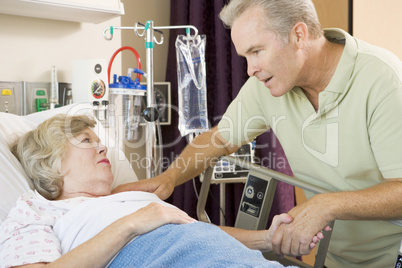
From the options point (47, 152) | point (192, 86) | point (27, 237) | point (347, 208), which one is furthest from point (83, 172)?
point (192, 86)

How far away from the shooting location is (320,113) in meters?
1.63

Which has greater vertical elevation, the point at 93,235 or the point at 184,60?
the point at 184,60

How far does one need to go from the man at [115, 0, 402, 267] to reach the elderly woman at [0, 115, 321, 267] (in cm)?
21

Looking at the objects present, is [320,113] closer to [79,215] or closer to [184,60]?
[79,215]

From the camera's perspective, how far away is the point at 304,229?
137 cm

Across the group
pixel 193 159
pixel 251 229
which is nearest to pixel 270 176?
pixel 251 229

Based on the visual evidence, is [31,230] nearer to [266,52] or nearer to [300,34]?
[266,52]

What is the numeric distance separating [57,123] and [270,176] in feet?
2.57

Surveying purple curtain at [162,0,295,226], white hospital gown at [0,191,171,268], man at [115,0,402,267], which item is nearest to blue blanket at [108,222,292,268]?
white hospital gown at [0,191,171,268]

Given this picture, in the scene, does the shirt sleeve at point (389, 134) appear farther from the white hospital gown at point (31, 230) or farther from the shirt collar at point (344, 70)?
the white hospital gown at point (31, 230)

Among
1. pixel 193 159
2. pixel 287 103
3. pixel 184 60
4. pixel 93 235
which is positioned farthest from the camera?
pixel 184 60

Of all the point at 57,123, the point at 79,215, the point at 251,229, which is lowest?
the point at 251,229

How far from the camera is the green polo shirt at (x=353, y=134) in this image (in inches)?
56.6

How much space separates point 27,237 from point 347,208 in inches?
36.2
